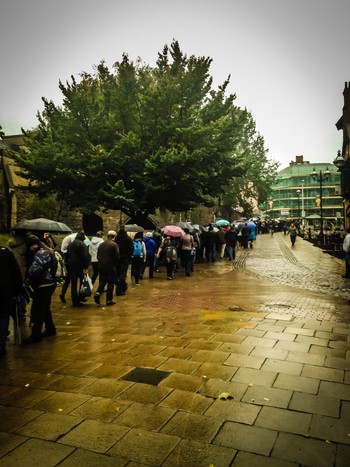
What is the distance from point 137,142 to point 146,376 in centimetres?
1564

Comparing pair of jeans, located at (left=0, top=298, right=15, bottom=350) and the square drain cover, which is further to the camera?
pair of jeans, located at (left=0, top=298, right=15, bottom=350)

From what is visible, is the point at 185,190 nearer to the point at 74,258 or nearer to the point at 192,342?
the point at 74,258

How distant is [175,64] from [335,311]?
1782 cm

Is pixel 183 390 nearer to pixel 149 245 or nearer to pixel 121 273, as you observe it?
pixel 121 273

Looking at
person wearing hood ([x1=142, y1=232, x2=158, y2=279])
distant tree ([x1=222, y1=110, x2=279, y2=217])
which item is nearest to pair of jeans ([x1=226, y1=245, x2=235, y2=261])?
person wearing hood ([x1=142, y1=232, x2=158, y2=279])

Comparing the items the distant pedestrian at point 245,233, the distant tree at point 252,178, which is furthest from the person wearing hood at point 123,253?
the distant tree at point 252,178

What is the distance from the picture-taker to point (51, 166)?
62.4ft

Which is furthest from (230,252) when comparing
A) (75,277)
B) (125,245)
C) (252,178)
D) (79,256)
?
(252,178)

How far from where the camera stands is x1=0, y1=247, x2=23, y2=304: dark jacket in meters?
5.07

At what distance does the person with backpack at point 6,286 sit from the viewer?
5.08 meters

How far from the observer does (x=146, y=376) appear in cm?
414

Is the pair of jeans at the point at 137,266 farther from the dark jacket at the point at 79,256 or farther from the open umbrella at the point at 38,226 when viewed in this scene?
the dark jacket at the point at 79,256

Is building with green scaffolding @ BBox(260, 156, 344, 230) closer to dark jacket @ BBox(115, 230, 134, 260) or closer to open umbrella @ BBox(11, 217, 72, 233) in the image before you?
dark jacket @ BBox(115, 230, 134, 260)

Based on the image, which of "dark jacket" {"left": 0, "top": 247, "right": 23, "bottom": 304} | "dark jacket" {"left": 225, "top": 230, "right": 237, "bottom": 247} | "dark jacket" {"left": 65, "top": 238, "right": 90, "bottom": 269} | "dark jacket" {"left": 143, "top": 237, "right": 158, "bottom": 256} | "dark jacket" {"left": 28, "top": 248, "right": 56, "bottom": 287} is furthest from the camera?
"dark jacket" {"left": 225, "top": 230, "right": 237, "bottom": 247}
